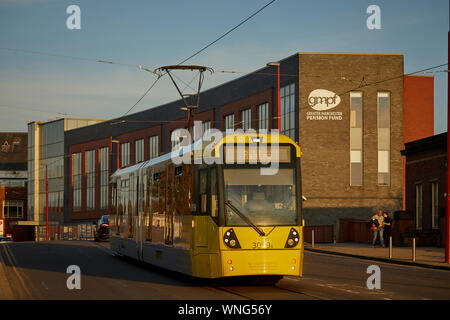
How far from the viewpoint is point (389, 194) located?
56.4 metres

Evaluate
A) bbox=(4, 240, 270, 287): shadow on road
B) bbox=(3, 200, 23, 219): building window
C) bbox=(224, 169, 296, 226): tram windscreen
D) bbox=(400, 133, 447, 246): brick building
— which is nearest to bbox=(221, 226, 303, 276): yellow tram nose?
bbox=(224, 169, 296, 226): tram windscreen

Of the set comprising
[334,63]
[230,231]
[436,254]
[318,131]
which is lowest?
[436,254]

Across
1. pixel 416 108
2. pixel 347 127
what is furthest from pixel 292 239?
pixel 416 108

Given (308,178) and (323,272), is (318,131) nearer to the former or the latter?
(308,178)

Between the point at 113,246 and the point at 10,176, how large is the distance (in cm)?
9902

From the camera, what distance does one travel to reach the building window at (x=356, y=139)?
56.3 meters

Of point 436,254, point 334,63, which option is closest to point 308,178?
point 334,63

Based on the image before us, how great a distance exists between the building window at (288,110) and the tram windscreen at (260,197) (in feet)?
133

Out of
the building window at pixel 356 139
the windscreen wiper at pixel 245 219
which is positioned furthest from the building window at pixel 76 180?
the windscreen wiper at pixel 245 219

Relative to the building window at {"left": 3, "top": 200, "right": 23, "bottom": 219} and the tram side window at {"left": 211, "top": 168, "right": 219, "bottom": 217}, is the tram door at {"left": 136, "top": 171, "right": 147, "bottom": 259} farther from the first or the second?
the building window at {"left": 3, "top": 200, "right": 23, "bottom": 219}

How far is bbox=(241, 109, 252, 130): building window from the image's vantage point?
210 ft

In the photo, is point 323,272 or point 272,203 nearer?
point 272,203
